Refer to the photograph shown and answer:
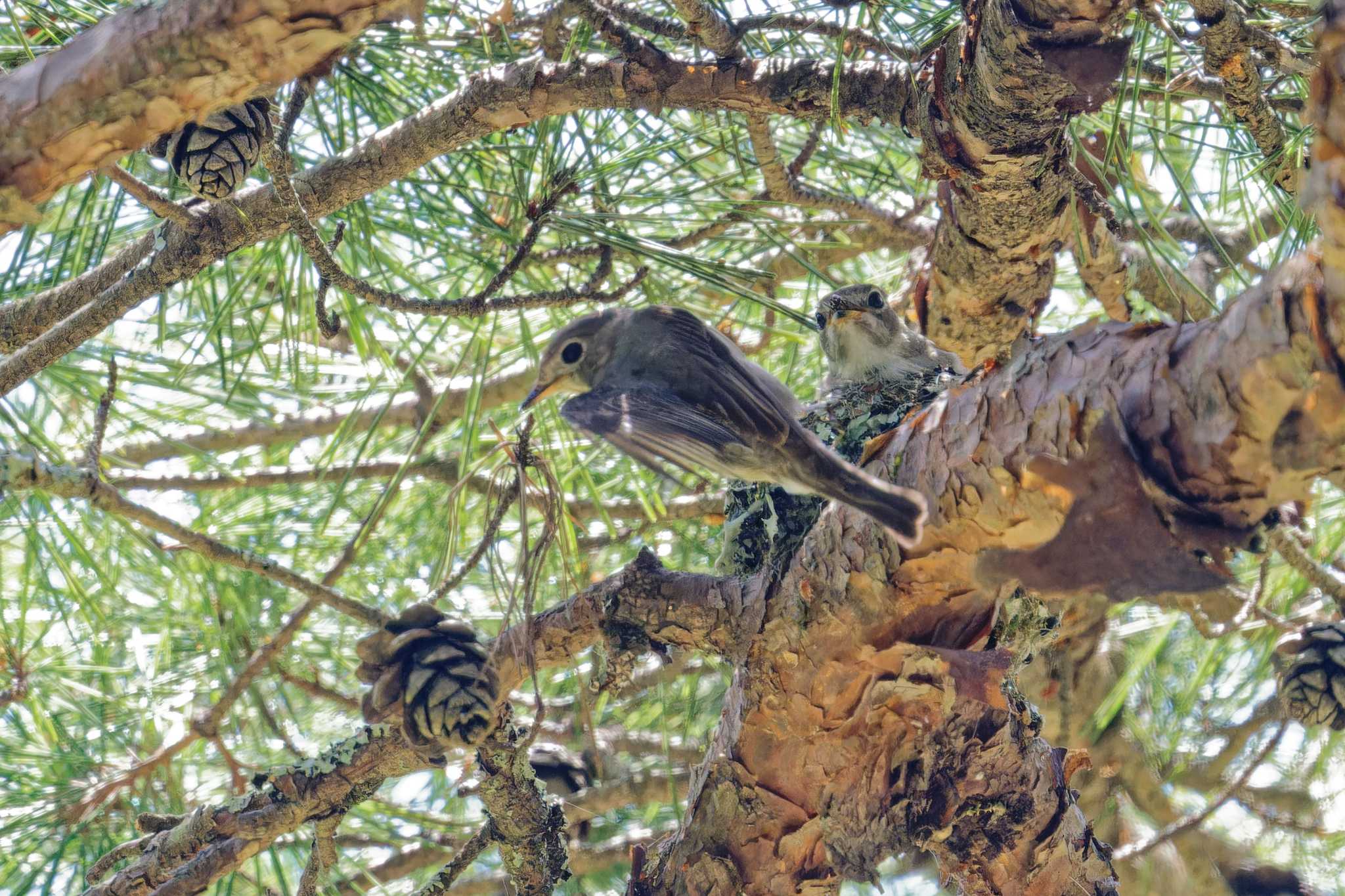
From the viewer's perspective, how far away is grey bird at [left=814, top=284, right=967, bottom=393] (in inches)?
97.4

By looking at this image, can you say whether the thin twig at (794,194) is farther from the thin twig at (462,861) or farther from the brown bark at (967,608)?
the thin twig at (462,861)

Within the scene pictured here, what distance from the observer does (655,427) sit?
159cm

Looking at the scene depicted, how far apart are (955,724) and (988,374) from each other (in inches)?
20.7

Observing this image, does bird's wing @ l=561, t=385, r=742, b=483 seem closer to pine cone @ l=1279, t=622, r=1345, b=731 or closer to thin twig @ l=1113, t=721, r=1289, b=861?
pine cone @ l=1279, t=622, r=1345, b=731

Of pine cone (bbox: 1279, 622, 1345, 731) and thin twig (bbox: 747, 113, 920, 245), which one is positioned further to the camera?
thin twig (bbox: 747, 113, 920, 245)

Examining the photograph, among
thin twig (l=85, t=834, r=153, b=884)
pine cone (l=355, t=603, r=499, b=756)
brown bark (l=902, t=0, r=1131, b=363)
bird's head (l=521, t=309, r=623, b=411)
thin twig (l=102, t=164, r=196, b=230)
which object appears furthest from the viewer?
bird's head (l=521, t=309, r=623, b=411)

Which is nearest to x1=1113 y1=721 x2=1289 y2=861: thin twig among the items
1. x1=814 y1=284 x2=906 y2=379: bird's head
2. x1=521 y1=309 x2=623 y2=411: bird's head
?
x1=814 y1=284 x2=906 y2=379: bird's head

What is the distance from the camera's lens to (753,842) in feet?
5.04

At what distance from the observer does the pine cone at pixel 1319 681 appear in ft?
5.25

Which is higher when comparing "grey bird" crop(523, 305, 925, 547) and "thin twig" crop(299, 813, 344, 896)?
"grey bird" crop(523, 305, 925, 547)

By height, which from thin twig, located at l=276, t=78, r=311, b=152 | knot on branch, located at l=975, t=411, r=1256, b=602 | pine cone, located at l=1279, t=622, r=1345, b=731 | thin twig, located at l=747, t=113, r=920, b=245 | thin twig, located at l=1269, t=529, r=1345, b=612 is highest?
thin twig, located at l=276, t=78, r=311, b=152

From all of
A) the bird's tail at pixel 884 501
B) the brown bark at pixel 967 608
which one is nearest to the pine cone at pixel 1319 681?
the brown bark at pixel 967 608

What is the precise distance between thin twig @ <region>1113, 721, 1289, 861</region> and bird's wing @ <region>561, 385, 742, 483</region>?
156cm

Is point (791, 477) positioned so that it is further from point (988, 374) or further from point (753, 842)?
point (753, 842)
